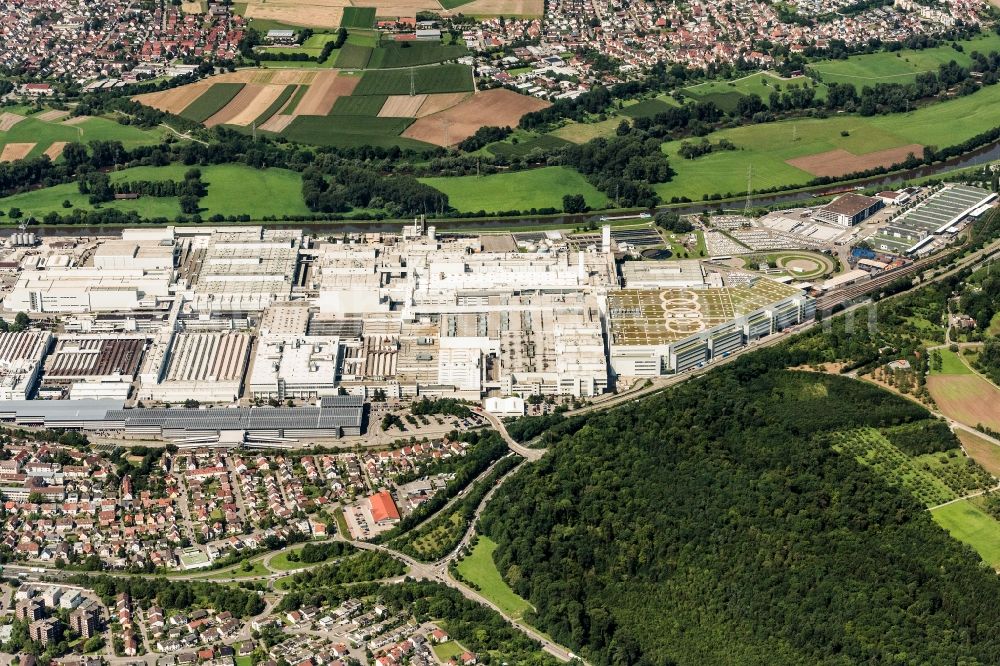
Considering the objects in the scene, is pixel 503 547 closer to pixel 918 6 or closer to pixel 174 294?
pixel 174 294

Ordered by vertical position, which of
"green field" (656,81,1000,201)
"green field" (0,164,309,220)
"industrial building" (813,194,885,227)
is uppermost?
"green field" (0,164,309,220)

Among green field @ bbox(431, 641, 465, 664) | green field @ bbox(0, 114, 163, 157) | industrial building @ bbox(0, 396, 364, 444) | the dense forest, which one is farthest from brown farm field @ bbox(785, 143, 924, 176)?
green field @ bbox(431, 641, 465, 664)

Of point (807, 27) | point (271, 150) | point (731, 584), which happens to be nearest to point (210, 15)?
point (271, 150)

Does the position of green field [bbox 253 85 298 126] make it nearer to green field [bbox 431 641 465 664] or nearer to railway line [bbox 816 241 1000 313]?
railway line [bbox 816 241 1000 313]

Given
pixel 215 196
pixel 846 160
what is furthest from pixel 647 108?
pixel 215 196

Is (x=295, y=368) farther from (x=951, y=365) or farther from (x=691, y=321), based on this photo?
(x=951, y=365)

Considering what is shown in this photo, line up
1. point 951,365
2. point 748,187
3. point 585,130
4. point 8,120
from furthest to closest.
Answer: point 8,120
point 585,130
point 748,187
point 951,365

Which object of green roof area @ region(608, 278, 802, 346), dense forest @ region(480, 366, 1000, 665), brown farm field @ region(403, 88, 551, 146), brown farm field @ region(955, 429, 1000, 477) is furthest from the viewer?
brown farm field @ region(403, 88, 551, 146)
